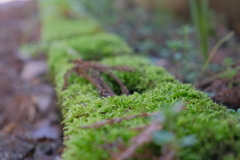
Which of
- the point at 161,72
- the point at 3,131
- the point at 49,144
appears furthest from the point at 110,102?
the point at 3,131

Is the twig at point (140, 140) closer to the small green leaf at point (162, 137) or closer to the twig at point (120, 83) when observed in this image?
the small green leaf at point (162, 137)

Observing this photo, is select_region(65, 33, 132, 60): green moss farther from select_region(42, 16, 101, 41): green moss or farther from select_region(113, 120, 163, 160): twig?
select_region(113, 120, 163, 160): twig

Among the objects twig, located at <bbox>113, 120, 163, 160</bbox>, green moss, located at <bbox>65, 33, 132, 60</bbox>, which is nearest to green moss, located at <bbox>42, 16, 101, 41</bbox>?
green moss, located at <bbox>65, 33, 132, 60</bbox>

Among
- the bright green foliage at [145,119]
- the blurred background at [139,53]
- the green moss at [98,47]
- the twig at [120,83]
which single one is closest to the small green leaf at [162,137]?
the bright green foliage at [145,119]

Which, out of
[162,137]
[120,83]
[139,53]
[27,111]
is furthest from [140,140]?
[139,53]

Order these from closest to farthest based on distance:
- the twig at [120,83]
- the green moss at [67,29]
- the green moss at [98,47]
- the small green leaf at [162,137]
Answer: the small green leaf at [162,137] → the twig at [120,83] → the green moss at [98,47] → the green moss at [67,29]

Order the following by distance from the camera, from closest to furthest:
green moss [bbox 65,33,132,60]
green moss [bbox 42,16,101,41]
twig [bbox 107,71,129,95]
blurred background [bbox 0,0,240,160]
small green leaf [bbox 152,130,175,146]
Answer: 1. small green leaf [bbox 152,130,175,146]
2. twig [bbox 107,71,129,95]
3. blurred background [bbox 0,0,240,160]
4. green moss [bbox 65,33,132,60]
5. green moss [bbox 42,16,101,41]

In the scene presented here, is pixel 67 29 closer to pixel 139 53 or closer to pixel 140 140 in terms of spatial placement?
pixel 139 53

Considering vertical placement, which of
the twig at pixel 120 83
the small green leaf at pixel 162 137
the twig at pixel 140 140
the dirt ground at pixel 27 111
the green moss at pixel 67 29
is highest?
the green moss at pixel 67 29

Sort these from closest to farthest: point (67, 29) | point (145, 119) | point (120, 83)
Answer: point (145, 119)
point (120, 83)
point (67, 29)
